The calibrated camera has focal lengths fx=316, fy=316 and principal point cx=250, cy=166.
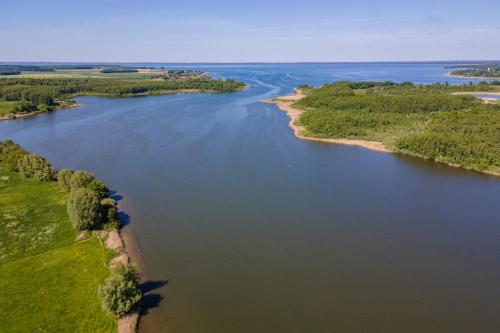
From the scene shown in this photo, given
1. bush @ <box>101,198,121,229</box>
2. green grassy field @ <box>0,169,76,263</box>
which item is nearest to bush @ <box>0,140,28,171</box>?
green grassy field @ <box>0,169,76,263</box>

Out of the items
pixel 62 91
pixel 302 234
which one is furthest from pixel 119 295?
pixel 62 91

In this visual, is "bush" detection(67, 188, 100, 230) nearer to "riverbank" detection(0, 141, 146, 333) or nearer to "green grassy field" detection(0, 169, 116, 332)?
"riverbank" detection(0, 141, 146, 333)

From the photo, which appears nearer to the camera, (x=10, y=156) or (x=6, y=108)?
(x=10, y=156)

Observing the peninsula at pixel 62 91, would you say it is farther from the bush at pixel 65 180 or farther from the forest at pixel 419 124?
the bush at pixel 65 180

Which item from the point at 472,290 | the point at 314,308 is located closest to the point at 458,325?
the point at 472,290

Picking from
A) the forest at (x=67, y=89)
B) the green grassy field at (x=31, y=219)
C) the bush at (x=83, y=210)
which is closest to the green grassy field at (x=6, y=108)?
the forest at (x=67, y=89)

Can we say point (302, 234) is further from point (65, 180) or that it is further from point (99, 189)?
point (65, 180)

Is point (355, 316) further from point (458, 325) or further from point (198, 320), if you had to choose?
point (198, 320)
